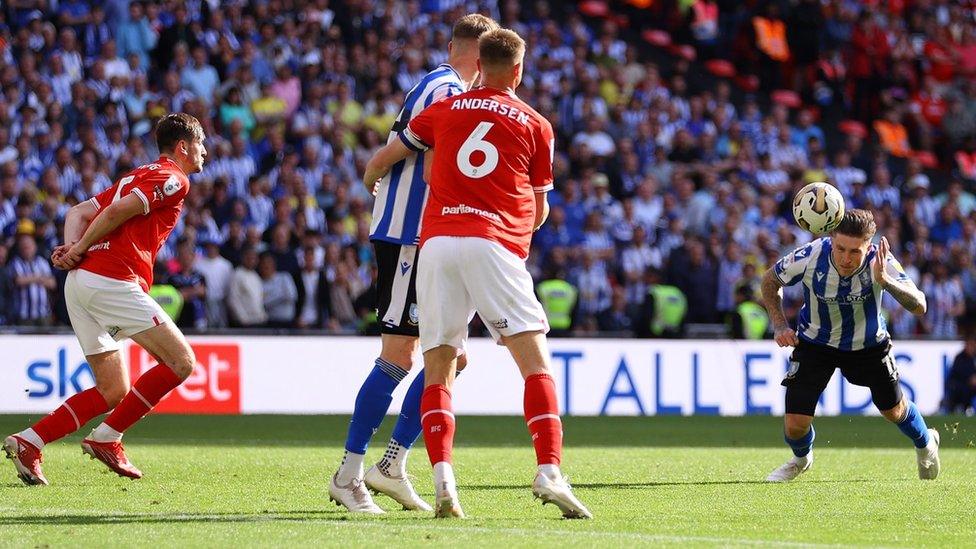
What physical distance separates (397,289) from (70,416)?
2.53 m

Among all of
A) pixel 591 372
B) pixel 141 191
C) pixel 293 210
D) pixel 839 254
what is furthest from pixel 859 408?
pixel 141 191

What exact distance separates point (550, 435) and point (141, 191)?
3118mm

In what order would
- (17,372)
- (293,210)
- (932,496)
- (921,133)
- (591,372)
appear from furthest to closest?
(921,133) → (293,210) → (591,372) → (17,372) → (932,496)

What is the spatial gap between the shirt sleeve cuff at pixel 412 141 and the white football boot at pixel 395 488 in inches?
63.3

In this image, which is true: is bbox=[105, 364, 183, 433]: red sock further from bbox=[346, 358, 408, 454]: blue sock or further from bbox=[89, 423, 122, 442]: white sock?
bbox=[346, 358, 408, 454]: blue sock

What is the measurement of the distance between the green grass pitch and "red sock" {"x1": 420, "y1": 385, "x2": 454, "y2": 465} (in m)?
0.31

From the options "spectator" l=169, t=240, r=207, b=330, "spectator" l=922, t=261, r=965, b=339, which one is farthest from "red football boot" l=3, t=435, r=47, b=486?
"spectator" l=922, t=261, r=965, b=339

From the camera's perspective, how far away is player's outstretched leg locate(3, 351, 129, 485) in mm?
8797

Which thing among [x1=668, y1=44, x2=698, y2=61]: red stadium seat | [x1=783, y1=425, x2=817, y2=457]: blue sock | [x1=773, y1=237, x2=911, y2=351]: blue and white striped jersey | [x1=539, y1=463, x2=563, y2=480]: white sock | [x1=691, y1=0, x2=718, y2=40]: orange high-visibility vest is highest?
[x1=691, y1=0, x2=718, y2=40]: orange high-visibility vest

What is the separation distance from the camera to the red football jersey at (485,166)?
6.97 meters

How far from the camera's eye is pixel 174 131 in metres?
9.08

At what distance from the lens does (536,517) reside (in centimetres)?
731

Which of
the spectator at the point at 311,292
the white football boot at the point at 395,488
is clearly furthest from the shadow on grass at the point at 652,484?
the spectator at the point at 311,292

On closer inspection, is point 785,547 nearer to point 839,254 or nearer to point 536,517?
point 536,517
